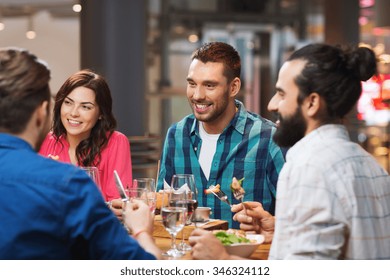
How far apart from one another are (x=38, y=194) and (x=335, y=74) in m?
1.01

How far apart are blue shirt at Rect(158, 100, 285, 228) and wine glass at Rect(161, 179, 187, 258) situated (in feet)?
3.32

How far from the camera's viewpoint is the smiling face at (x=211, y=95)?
137 inches

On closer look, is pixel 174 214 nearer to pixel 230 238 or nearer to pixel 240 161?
pixel 230 238

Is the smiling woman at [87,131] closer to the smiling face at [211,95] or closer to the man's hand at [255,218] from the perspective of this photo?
the smiling face at [211,95]

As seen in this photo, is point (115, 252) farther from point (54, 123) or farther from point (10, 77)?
point (54, 123)

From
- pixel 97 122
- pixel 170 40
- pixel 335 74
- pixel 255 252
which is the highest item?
pixel 170 40

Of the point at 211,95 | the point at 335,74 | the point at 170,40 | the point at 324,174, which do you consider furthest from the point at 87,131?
the point at 170,40

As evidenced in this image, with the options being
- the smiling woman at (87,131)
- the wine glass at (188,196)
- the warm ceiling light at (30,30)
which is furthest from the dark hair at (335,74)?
the warm ceiling light at (30,30)

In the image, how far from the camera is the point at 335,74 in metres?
2.22

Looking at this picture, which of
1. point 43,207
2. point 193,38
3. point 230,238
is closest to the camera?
point 43,207

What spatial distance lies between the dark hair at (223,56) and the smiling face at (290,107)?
4.15 feet

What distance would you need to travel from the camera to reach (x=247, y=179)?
3.46 m
